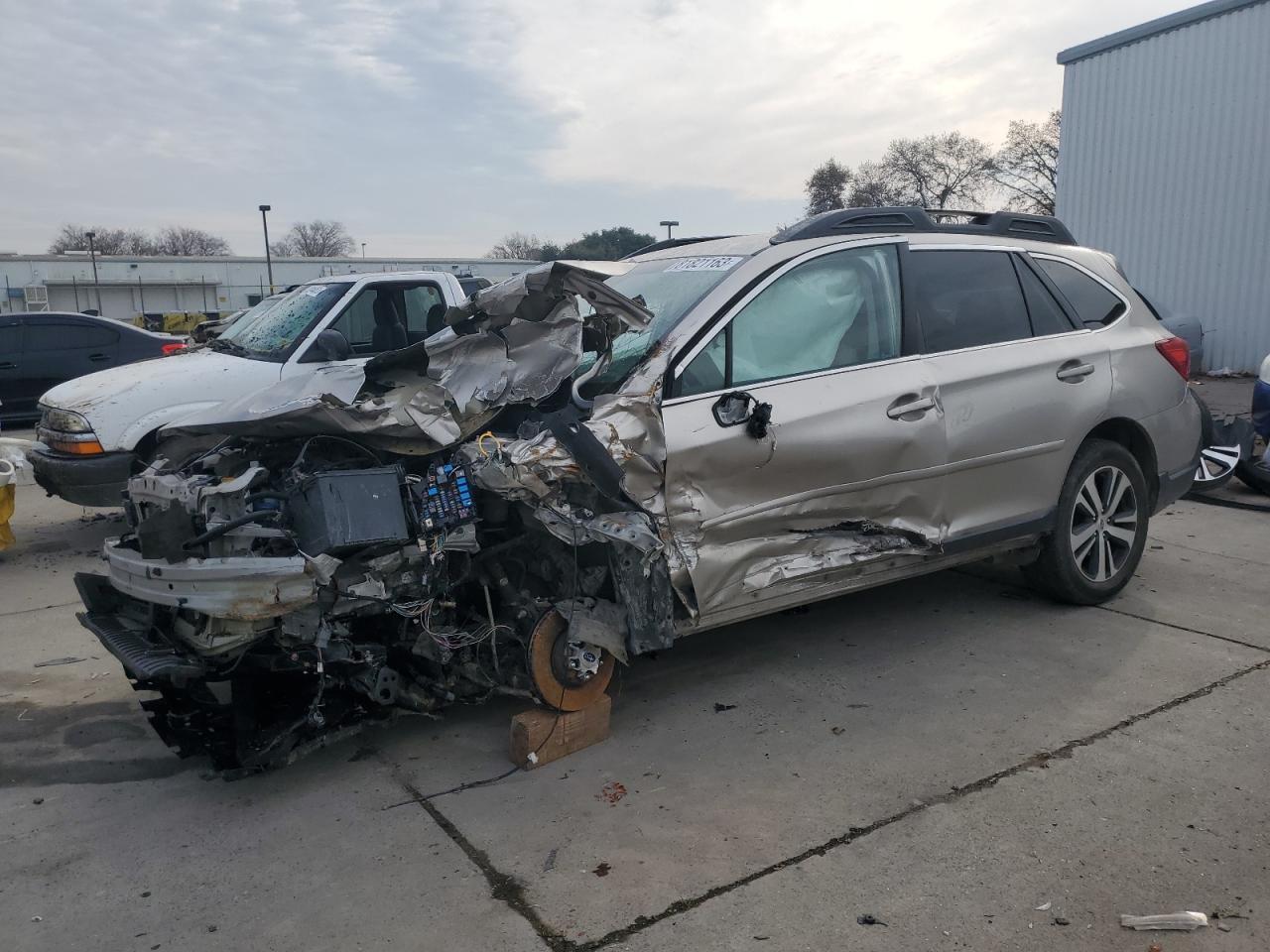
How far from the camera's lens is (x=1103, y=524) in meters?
5.13

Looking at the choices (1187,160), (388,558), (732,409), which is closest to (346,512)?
(388,558)

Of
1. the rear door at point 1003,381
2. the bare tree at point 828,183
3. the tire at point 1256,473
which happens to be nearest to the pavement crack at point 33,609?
the rear door at point 1003,381

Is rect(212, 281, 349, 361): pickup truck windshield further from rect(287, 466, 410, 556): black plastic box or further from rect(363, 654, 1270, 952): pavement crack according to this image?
rect(363, 654, 1270, 952): pavement crack

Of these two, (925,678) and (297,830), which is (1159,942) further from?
(297,830)

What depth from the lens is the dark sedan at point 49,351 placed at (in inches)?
462

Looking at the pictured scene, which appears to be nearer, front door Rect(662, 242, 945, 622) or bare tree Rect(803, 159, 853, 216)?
front door Rect(662, 242, 945, 622)

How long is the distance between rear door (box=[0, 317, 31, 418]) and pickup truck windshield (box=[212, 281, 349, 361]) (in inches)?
215

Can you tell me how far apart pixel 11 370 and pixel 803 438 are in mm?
11261

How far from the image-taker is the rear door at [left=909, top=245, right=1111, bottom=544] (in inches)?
179

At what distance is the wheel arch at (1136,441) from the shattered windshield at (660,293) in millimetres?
2213

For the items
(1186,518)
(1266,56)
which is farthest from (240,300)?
(1186,518)

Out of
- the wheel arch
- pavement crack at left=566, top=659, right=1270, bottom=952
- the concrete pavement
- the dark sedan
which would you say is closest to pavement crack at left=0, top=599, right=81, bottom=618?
the concrete pavement

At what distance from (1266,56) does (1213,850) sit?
15387mm

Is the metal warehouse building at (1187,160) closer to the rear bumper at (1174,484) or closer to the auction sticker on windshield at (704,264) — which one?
the rear bumper at (1174,484)
